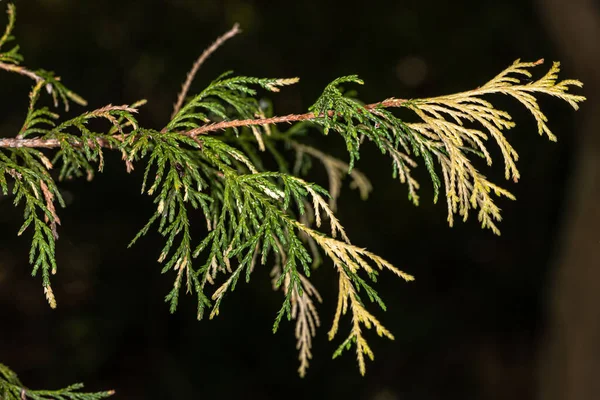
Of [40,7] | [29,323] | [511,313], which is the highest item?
[40,7]

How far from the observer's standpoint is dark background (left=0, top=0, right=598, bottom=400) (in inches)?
263

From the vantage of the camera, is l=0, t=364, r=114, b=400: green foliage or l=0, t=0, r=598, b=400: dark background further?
l=0, t=0, r=598, b=400: dark background

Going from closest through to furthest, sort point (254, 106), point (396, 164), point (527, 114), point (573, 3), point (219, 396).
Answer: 1. point (396, 164)
2. point (254, 106)
3. point (573, 3)
4. point (219, 396)
5. point (527, 114)

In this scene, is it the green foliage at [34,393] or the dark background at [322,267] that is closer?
the green foliage at [34,393]

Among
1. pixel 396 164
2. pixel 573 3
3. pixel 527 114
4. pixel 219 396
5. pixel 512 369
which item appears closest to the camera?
pixel 396 164

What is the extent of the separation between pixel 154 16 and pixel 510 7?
5.14 m

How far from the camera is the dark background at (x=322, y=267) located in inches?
263

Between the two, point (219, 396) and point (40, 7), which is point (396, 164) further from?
point (40, 7)

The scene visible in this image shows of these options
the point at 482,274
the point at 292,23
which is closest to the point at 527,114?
the point at 482,274

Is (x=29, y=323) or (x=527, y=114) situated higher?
(x=527, y=114)

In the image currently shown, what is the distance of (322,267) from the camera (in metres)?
7.61

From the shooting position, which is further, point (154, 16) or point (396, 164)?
point (154, 16)

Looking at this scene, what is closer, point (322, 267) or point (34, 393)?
point (34, 393)

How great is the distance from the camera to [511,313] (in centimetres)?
859
